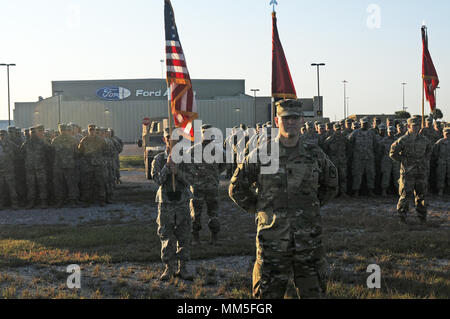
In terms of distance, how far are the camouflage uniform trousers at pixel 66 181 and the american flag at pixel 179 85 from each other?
7.80 metres

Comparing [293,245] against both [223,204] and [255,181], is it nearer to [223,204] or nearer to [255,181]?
[255,181]

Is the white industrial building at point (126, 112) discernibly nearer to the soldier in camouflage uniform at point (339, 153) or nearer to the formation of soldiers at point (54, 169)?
the soldier in camouflage uniform at point (339, 153)

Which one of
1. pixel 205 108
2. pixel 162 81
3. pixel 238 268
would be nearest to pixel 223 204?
pixel 238 268

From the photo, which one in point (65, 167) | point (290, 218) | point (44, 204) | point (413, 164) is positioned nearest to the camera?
point (290, 218)

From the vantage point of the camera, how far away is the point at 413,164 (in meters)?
9.27

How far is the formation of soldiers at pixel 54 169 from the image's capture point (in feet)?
42.6

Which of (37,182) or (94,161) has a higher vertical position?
(94,161)

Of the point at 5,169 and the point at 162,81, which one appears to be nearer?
the point at 5,169

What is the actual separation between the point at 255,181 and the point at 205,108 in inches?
2032

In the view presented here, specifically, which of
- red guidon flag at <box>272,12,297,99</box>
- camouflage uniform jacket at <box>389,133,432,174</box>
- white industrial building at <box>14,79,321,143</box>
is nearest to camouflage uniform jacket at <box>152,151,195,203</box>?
red guidon flag at <box>272,12,297,99</box>

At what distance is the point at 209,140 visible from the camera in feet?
26.7

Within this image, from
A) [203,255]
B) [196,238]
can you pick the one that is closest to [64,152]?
[196,238]

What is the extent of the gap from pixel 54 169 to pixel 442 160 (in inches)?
432

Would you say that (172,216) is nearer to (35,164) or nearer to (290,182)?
(290,182)
